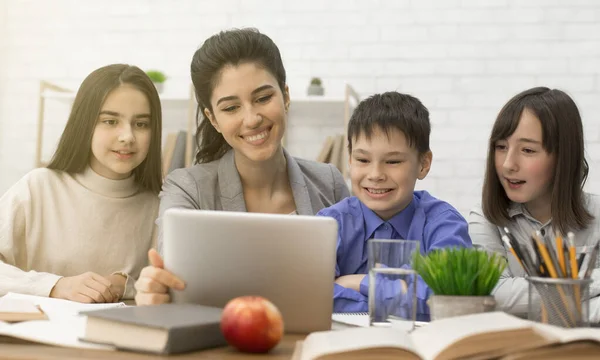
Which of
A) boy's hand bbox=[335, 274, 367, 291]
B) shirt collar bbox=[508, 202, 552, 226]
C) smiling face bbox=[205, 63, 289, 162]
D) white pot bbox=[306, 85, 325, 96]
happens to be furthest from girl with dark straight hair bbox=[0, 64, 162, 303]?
white pot bbox=[306, 85, 325, 96]

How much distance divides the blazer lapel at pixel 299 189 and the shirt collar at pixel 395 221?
0.32 meters

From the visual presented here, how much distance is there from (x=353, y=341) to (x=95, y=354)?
1.13 ft

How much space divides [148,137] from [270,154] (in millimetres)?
408

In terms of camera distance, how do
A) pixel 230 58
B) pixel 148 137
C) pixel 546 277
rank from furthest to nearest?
pixel 148 137
pixel 230 58
pixel 546 277

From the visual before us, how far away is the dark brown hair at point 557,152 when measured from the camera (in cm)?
190

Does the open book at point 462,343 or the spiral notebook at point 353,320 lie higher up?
the open book at point 462,343

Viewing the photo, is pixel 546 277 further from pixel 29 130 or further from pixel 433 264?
pixel 29 130

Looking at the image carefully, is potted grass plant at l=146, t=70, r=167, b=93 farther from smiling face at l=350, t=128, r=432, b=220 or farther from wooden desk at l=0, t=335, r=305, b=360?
wooden desk at l=0, t=335, r=305, b=360

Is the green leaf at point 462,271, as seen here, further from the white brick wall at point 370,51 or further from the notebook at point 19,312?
the white brick wall at point 370,51

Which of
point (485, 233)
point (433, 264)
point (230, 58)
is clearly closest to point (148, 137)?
point (230, 58)

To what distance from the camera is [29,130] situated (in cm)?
447

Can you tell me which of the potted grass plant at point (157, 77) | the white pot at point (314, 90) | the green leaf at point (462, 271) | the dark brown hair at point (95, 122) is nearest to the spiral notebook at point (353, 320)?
the green leaf at point (462, 271)

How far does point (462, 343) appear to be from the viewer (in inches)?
32.6

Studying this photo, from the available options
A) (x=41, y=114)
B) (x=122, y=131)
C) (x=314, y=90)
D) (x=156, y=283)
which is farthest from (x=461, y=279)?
(x=41, y=114)
